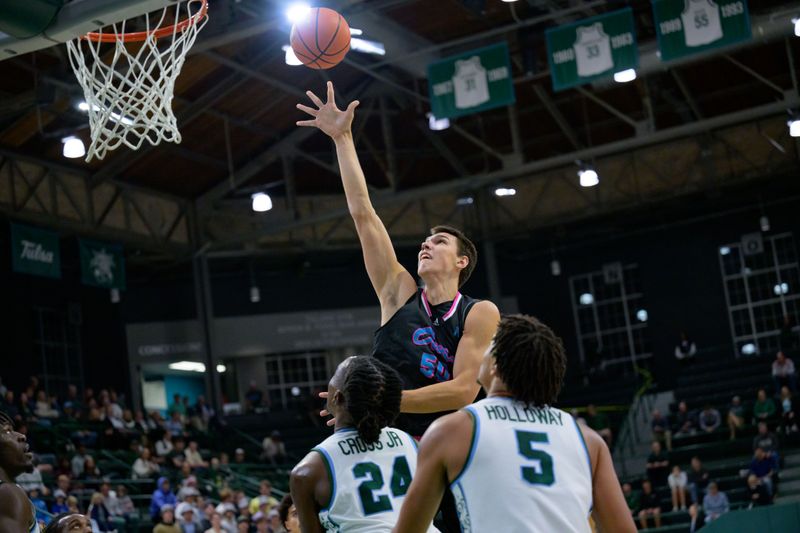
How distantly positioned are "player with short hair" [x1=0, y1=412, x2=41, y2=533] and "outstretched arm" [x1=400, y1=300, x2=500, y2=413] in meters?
1.66

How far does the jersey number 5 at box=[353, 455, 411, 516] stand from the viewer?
4.36 metres

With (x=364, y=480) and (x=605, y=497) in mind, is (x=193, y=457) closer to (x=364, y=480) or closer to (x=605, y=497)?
(x=364, y=480)

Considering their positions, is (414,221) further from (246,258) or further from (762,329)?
(762,329)

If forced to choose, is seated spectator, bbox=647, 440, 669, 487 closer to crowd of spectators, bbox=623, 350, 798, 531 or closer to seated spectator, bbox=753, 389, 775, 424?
crowd of spectators, bbox=623, 350, 798, 531

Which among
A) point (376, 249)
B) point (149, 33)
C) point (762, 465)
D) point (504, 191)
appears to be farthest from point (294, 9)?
point (376, 249)

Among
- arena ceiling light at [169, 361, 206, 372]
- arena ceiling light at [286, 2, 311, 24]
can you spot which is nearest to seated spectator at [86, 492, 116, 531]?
arena ceiling light at [286, 2, 311, 24]

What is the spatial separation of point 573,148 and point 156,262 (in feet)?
37.0

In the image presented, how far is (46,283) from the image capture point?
2619 cm

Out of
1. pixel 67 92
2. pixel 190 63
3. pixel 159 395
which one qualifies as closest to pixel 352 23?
pixel 190 63

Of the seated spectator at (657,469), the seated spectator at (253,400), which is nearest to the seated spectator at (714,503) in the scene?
the seated spectator at (657,469)

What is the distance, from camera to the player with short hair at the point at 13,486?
4754 mm

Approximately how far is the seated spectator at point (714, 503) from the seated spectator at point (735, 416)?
3.75 metres

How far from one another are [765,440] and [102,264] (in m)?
14.5

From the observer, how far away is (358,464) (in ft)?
14.5
